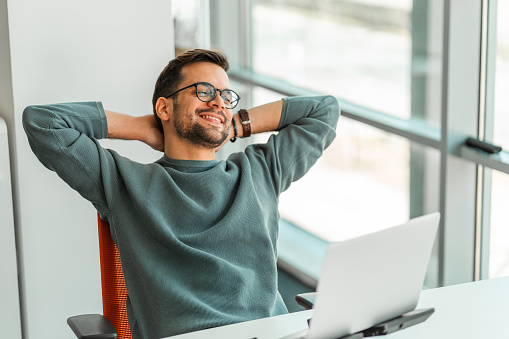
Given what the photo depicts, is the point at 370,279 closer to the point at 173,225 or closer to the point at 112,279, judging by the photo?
the point at 173,225

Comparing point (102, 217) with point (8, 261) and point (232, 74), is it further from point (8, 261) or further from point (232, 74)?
point (232, 74)

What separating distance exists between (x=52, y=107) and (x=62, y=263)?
82cm

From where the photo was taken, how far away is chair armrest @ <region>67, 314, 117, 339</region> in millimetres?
1716

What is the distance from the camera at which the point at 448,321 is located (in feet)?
5.41

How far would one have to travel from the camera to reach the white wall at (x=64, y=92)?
253 centimetres

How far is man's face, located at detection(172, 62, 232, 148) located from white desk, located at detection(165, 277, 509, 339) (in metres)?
0.63

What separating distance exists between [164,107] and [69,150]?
0.33 m

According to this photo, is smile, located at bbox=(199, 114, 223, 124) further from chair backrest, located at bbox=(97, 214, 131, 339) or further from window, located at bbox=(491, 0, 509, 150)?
window, located at bbox=(491, 0, 509, 150)

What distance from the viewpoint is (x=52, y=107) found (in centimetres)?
207

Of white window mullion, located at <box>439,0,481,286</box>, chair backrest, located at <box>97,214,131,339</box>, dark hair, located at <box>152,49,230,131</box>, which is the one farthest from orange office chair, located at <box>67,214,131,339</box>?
white window mullion, located at <box>439,0,481,286</box>

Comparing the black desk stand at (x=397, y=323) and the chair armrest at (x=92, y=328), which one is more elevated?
the black desk stand at (x=397, y=323)

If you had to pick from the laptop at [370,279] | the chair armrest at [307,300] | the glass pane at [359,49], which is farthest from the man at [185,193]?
the glass pane at [359,49]

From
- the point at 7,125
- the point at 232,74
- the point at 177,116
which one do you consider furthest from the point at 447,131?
the point at 232,74

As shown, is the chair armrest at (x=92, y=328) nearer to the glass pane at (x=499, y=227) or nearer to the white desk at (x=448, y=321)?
the white desk at (x=448, y=321)
